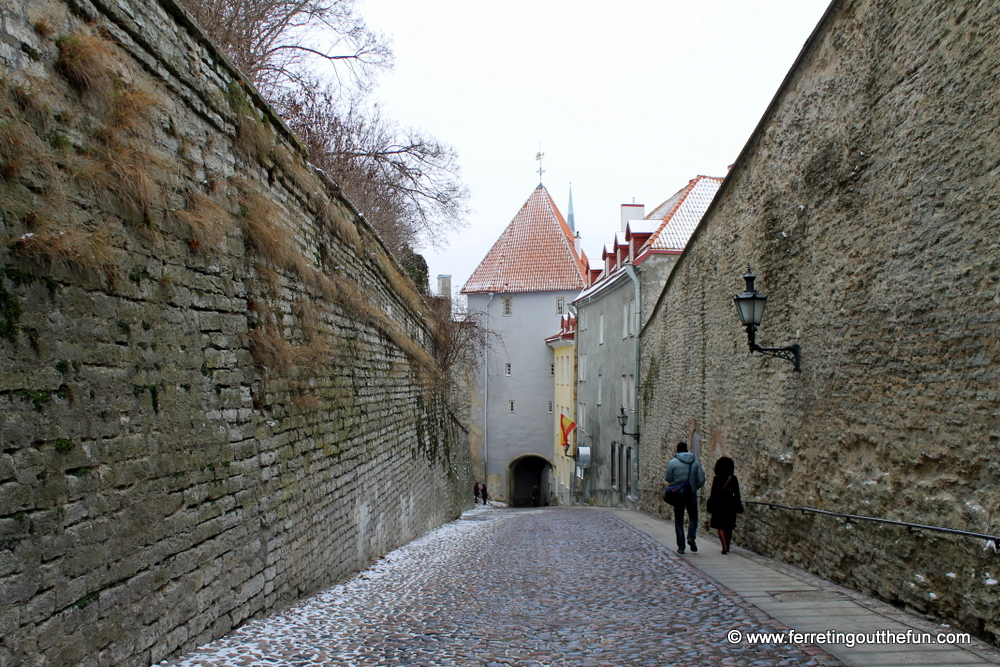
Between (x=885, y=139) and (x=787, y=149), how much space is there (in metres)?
2.53

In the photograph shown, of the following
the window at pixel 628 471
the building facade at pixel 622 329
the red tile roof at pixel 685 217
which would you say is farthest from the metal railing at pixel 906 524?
the window at pixel 628 471

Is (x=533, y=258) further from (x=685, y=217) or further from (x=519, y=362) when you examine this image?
(x=685, y=217)

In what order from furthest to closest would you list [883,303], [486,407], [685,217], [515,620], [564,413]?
[486,407] → [564,413] → [685,217] → [883,303] → [515,620]

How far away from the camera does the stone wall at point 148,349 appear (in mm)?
3645

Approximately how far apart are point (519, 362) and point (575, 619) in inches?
1432

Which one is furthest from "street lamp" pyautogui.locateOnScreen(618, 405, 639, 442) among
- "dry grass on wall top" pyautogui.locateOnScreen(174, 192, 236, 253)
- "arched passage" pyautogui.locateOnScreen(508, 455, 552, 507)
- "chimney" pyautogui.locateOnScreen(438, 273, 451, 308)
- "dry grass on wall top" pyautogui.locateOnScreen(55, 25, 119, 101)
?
"chimney" pyautogui.locateOnScreen(438, 273, 451, 308)

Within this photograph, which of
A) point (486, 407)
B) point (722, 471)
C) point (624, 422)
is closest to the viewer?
point (722, 471)

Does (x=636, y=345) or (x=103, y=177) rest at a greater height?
(x=636, y=345)

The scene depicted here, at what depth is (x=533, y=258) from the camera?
4306 cm

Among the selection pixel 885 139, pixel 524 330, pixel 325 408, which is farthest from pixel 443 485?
pixel 524 330

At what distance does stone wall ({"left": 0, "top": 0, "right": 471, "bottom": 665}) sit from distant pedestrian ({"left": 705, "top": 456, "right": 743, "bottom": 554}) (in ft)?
15.2

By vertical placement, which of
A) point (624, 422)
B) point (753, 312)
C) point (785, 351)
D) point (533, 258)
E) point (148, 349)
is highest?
point (533, 258)

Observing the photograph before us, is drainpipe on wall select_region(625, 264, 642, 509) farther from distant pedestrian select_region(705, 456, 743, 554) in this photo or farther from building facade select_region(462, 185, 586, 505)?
building facade select_region(462, 185, 586, 505)

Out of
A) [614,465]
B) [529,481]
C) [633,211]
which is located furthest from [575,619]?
[529,481]
